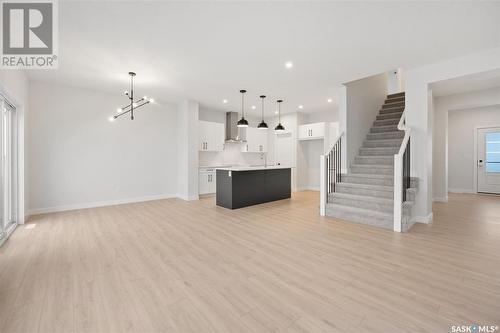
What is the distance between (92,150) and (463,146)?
11613mm

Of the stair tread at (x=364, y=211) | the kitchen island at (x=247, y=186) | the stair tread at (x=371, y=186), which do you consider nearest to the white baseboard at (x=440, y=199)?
the stair tread at (x=371, y=186)

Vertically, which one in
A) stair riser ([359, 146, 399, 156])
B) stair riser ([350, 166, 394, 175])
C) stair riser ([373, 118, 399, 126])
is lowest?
stair riser ([350, 166, 394, 175])

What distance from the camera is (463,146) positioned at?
772 cm

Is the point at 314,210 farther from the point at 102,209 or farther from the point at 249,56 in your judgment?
the point at 102,209

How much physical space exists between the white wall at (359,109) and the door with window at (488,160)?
155 inches

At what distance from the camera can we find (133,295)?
2076 mm

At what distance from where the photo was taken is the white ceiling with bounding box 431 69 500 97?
12.9ft

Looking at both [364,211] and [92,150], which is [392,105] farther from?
[92,150]

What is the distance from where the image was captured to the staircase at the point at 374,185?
165 inches

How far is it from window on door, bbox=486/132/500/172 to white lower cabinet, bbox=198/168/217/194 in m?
9.15

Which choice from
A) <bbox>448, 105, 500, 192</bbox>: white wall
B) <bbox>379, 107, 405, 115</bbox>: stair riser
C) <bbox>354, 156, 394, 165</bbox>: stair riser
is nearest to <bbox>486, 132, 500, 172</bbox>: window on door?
<bbox>448, 105, 500, 192</bbox>: white wall

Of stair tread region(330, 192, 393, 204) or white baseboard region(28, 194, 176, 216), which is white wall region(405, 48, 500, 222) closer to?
stair tread region(330, 192, 393, 204)

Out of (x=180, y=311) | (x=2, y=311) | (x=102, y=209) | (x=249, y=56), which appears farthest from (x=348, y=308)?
(x=102, y=209)

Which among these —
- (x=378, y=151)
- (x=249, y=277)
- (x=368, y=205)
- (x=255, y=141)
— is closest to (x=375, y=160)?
(x=378, y=151)
